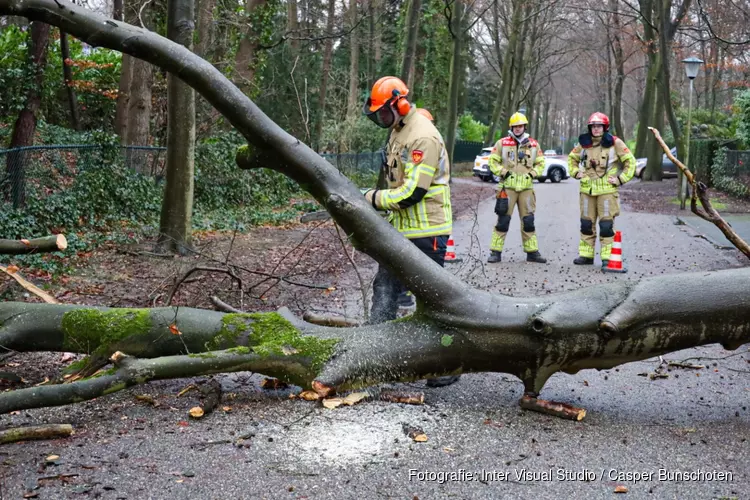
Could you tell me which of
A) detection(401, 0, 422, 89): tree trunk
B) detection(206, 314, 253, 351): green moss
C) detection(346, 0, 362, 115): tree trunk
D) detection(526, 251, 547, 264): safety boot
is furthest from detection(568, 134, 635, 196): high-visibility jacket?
detection(346, 0, 362, 115): tree trunk

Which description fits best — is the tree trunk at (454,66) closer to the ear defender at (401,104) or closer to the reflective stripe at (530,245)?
the reflective stripe at (530,245)

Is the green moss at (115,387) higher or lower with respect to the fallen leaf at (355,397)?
higher

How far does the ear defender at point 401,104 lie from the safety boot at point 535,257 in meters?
5.89

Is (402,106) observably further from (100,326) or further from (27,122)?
(27,122)

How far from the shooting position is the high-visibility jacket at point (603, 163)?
34.4ft

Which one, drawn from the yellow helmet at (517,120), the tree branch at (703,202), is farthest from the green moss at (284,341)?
the yellow helmet at (517,120)

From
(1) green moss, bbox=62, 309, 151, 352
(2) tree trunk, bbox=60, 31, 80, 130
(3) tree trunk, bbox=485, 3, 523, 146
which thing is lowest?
(1) green moss, bbox=62, 309, 151, 352

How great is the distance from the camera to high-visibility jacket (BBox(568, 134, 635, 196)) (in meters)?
10.5

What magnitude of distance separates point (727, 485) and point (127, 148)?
12.1 m

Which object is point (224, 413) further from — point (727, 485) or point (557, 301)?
point (727, 485)

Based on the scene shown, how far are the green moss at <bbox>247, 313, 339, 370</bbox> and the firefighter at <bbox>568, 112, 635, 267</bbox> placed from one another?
6.55 m

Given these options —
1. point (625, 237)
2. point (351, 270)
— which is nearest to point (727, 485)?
point (351, 270)

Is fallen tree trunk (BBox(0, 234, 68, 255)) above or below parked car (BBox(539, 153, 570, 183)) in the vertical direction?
below

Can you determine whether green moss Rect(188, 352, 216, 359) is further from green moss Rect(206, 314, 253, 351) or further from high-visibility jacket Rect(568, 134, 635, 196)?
high-visibility jacket Rect(568, 134, 635, 196)
